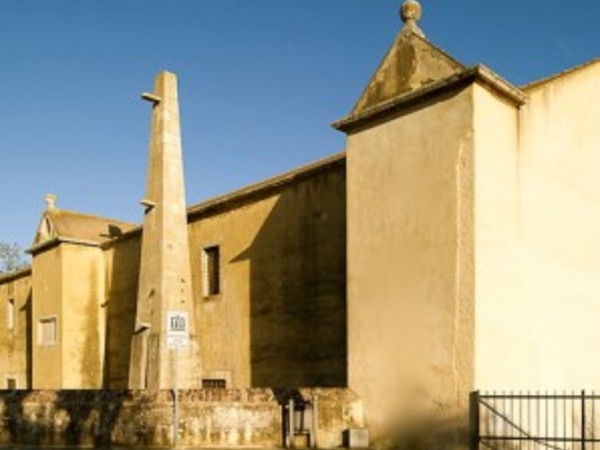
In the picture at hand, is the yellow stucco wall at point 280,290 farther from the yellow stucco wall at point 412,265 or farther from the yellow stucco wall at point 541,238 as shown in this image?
the yellow stucco wall at point 541,238

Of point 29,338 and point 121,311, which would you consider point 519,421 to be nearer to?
point 121,311

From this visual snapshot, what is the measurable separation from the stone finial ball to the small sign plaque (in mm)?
8195

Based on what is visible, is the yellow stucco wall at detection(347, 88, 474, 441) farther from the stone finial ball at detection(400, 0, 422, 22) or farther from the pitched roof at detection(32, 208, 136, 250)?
the pitched roof at detection(32, 208, 136, 250)

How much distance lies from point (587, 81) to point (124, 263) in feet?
55.0

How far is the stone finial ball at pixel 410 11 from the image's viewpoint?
15.7 metres

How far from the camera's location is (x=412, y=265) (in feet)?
45.4

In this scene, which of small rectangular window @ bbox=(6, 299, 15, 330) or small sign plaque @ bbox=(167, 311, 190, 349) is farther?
small rectangular window @ bbox=(6, 299, 15, 330)

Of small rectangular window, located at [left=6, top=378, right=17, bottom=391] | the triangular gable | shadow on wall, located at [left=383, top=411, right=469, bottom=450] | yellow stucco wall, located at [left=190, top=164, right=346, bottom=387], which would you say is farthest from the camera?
small rectangular window, located at [left=6, top=378, right=17, bottom=391]

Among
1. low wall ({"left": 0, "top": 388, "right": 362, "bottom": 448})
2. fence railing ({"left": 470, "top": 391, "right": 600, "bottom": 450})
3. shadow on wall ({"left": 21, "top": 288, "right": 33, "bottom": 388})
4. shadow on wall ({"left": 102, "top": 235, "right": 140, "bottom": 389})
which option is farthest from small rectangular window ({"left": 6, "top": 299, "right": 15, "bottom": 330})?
fence railing ({"left": 470, "top": 391, "right": 600, "bottom": 450})

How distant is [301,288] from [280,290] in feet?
2.64

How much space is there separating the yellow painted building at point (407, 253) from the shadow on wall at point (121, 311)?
4.09 m

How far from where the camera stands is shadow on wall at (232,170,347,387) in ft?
56.4

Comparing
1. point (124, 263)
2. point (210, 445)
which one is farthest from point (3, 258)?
point (210, 445)

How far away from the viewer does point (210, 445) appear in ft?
45.6
